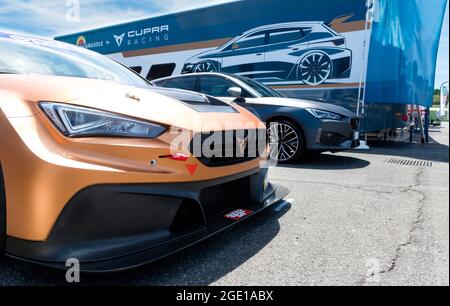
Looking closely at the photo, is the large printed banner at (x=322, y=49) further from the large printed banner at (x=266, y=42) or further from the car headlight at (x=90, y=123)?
the car headlight at (x=90, y=123)

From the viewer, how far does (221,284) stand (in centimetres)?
185

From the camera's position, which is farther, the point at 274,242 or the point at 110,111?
the point at 274,242

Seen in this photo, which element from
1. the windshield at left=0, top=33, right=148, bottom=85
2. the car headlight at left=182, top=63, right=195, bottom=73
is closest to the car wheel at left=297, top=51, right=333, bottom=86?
the car headlight at left=182, top=63, right=195, bottom=73

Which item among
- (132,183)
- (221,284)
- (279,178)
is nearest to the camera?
(132,183)

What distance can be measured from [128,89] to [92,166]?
678 millimetres

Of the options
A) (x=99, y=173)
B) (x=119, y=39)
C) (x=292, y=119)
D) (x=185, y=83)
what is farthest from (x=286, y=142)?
(x=119, y=39)

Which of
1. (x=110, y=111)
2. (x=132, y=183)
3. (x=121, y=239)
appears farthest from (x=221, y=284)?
(x=110, y=111)

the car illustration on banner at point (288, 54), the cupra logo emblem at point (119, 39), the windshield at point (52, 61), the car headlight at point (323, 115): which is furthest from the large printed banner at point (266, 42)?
the windshield at point (52, 61)

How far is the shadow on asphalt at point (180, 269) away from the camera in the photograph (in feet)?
6.09

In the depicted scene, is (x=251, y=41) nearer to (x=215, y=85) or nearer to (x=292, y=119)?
(x=215, y=85)

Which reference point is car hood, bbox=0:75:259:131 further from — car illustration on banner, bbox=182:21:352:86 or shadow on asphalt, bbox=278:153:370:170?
car illustration on banner, bbox=182:21:352:86
